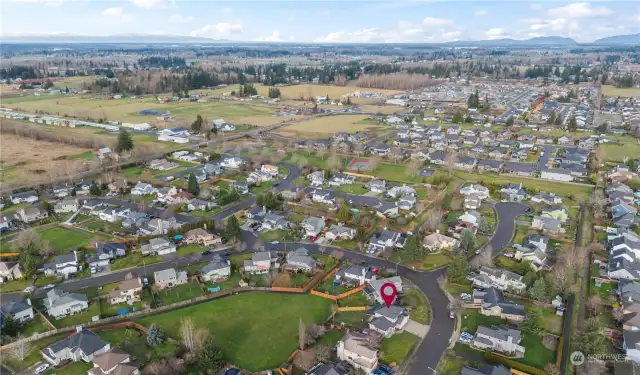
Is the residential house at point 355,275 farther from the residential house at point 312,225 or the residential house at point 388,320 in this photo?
the residential house at point 312,225

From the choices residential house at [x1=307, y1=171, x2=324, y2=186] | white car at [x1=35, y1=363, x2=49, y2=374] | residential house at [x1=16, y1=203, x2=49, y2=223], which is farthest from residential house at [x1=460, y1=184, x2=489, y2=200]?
residential house at [x1=16, y1=203, x2=49, y2=223]

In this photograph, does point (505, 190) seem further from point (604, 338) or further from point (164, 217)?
point (164, 217)

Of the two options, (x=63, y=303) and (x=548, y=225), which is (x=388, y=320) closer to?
(x=63, y=303)

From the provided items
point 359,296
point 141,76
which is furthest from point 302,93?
point 359,296

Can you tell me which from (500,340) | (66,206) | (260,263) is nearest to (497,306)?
(500,340)

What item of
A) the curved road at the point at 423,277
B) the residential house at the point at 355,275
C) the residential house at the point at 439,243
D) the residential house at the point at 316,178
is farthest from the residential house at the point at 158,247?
the residential house at the point at 439,243
